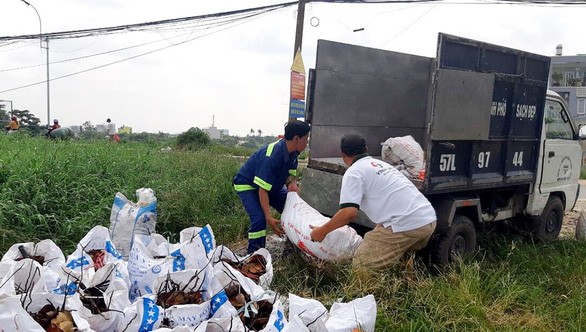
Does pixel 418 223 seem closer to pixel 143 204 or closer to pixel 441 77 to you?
pixel 441 77

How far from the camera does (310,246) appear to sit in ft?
12.0

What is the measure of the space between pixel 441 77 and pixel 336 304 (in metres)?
2.12

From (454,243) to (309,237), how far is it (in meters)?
1.33

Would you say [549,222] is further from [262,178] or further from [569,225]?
[262,178]

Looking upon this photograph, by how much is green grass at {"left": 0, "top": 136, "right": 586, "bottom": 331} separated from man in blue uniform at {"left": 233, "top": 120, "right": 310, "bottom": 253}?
348mm

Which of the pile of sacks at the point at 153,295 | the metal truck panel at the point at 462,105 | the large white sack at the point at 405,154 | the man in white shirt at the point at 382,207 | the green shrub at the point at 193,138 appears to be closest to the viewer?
the pile of sacks at the point at 153,295

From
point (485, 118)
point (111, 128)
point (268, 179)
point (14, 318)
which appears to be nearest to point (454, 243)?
point (485, 118)

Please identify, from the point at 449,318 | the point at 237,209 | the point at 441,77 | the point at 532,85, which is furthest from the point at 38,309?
the point at 532,85

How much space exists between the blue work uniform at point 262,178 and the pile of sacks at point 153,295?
0.97 meters

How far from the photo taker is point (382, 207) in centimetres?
362

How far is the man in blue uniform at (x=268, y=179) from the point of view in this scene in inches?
158

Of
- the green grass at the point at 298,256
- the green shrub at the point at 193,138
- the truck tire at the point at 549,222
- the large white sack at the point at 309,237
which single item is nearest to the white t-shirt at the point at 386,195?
the large white sack at the point at 309,237

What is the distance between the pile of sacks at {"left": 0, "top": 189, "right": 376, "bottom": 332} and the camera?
220 cm

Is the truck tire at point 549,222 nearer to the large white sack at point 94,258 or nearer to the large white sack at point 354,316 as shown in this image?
the large white sack at point 354,316
